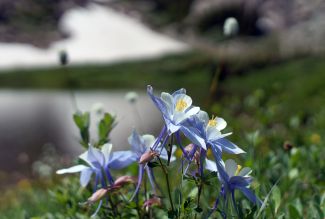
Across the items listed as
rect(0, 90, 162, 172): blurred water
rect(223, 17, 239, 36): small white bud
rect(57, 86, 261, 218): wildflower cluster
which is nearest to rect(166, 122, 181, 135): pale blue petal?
rect(57, 86, 261, 218): wildflower cluster

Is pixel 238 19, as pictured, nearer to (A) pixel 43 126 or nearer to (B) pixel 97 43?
(B) pixel 97 43

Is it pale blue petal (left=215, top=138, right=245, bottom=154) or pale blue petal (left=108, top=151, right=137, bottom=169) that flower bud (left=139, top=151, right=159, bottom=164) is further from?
pale blue petal (left=108, top=151, right=137, bottom=169)

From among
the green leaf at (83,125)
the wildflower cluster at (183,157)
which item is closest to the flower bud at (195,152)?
the wildflower cluster at (183,157)

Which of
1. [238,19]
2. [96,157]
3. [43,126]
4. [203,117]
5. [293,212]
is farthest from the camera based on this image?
[238,19]

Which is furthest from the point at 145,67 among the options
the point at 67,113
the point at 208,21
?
the point at 67,113

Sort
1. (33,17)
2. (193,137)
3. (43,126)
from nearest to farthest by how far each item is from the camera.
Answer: (193,137)
(43,126)
(33,17)

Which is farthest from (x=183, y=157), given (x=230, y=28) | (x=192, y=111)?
(x=230, y=28)

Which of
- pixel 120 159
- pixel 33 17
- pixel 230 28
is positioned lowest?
pixel 120 159
